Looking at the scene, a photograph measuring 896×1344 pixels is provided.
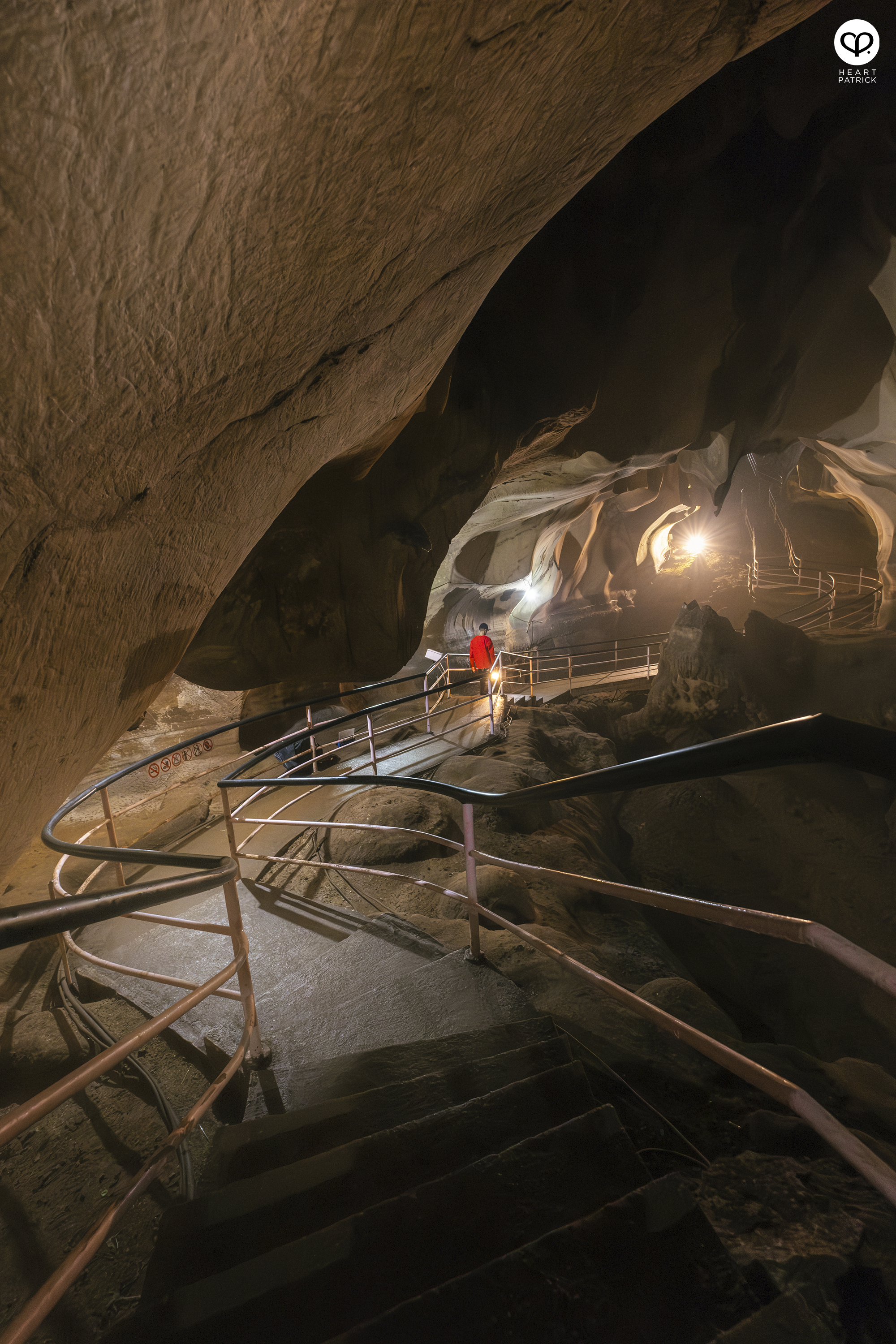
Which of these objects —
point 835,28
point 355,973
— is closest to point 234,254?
point 355,973

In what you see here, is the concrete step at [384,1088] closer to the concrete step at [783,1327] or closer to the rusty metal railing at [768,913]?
the rusty metal railing at [768,913]

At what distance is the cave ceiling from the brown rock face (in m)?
3.12

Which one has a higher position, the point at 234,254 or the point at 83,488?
the point at 234,254

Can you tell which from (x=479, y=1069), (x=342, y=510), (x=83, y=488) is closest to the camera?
(x=479, y=1069)

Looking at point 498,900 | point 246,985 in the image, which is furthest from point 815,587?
point 246,985

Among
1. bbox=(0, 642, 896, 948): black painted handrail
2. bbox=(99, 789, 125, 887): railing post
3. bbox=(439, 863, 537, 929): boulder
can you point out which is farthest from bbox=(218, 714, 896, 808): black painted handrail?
bbox=(99, 789, 125, 887): railing post

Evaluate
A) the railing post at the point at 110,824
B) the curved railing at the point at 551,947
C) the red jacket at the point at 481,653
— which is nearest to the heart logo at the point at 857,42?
the red jacket at the point at 481,653

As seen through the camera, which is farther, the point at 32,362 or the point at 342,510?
the point at 342,510

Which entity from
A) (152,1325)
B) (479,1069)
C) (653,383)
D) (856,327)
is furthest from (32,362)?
(856,327)

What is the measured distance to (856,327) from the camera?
9844 millimetres

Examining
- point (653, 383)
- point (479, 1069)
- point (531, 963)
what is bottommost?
point (531, 963)

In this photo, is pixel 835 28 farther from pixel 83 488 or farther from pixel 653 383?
pixel 83 488

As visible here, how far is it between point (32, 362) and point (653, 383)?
1049 cm

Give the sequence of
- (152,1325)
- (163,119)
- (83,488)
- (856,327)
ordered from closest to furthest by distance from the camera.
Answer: (152,1325) → (163,119) → (83,488) → (856,327)
